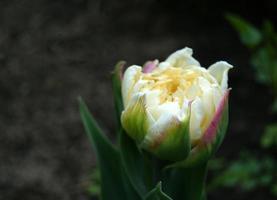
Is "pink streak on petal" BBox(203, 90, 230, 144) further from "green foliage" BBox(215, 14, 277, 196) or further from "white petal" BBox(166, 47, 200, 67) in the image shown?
"green foliage" BBox(215, 14, 277, 196)

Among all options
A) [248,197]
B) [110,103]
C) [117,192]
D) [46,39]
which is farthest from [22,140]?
[117,192]

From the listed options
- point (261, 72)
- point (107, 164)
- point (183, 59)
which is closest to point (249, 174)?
point (261, 72)

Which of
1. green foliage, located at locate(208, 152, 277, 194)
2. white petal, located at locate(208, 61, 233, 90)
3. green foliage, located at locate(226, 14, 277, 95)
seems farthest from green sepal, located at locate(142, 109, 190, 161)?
green foliage, located at locate(208, 152, 277, 194)

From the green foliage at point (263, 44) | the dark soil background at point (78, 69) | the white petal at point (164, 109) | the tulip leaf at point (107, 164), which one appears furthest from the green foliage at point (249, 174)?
the white petal at point (164, 109)

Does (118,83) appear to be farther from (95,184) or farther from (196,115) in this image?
(95,184)

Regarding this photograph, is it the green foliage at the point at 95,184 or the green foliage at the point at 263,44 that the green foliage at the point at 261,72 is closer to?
the green foliage at the point at 263,44

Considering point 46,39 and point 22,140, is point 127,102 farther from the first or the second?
point 46,39

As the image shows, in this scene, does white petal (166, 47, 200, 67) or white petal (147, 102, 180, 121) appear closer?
white petal (147, 102, 180, 121)
